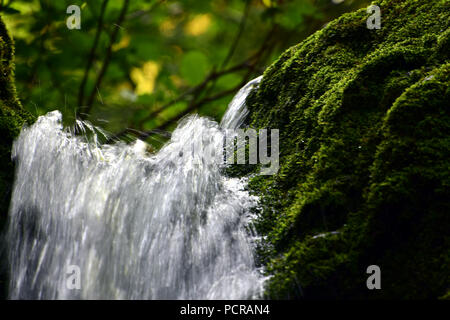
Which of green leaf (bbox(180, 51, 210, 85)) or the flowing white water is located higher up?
green leaf (bbox(180, 51, 210, 85))

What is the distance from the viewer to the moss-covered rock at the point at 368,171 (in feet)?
5.40

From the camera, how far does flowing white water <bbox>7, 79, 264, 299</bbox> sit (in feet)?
5.70

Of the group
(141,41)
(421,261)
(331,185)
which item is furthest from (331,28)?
(141,41)

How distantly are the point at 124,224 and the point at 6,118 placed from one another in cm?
106

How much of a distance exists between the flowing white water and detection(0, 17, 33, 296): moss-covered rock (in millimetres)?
69

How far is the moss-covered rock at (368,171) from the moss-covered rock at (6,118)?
4.35 ft

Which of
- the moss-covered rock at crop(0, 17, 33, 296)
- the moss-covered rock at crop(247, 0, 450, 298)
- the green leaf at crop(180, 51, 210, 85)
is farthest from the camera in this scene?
the green leaf at crop(180, 51, 210, 85)

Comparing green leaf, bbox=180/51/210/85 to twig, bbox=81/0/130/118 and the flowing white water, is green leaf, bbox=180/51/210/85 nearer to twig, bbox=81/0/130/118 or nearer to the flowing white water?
twig, bbox=81/0/130/118

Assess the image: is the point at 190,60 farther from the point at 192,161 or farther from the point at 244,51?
the point at 244,51

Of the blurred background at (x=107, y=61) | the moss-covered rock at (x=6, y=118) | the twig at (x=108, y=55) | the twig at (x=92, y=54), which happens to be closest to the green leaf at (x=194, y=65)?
the blurred background at (x=107, y=61)

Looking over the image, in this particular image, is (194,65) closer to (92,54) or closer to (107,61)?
(107,61)

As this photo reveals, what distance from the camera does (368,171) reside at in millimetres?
1792

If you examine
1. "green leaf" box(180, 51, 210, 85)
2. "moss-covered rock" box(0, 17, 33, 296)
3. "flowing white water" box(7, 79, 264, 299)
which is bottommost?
"flowing white water" box(7, 79, 264, 299)

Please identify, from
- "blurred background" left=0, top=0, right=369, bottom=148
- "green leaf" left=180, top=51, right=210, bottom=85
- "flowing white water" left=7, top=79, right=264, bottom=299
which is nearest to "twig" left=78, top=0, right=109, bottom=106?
"blurred background" left=0, top=0, right=369, bottom=148
